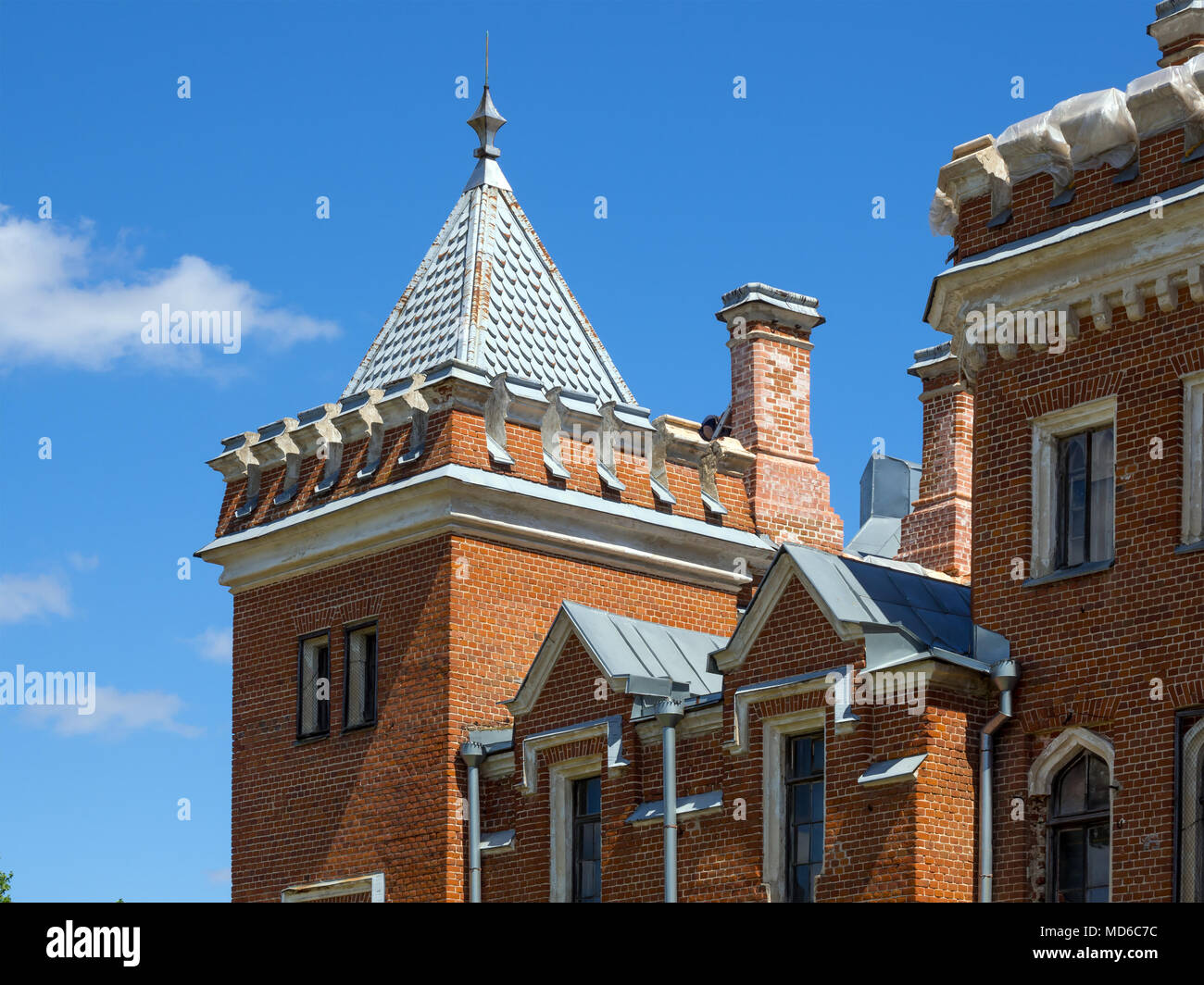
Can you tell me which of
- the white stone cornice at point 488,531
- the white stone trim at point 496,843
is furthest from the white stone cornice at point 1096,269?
the white stone trim at point 496,843

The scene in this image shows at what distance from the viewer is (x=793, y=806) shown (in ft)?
71.1

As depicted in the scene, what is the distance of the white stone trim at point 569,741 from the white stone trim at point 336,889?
91.4 inches

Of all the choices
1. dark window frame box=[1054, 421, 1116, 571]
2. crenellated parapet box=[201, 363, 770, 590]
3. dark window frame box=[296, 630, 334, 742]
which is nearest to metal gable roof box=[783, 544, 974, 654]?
dark window frame box=[1054, 421, 1116, 571]

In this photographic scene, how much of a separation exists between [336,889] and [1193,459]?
11583 mm

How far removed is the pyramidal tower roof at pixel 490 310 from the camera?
2789cm

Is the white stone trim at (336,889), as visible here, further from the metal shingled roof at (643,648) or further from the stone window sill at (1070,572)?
the stone window sill at (1070,572)

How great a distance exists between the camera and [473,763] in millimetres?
24797

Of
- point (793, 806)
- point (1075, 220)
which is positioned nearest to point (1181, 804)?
point (793, 806)

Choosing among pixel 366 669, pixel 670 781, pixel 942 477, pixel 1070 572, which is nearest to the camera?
pixel 1070 572

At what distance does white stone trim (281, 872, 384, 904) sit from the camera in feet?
83.6

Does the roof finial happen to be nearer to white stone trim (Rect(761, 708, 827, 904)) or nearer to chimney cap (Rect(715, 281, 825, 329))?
chimney cap (Rect(715, 281, 825, 329))

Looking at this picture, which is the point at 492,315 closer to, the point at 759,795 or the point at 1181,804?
the point at 759,795

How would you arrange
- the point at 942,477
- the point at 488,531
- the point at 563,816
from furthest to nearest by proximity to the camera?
the point at 942,477 < the point at 488,531 < the point at 563,816
